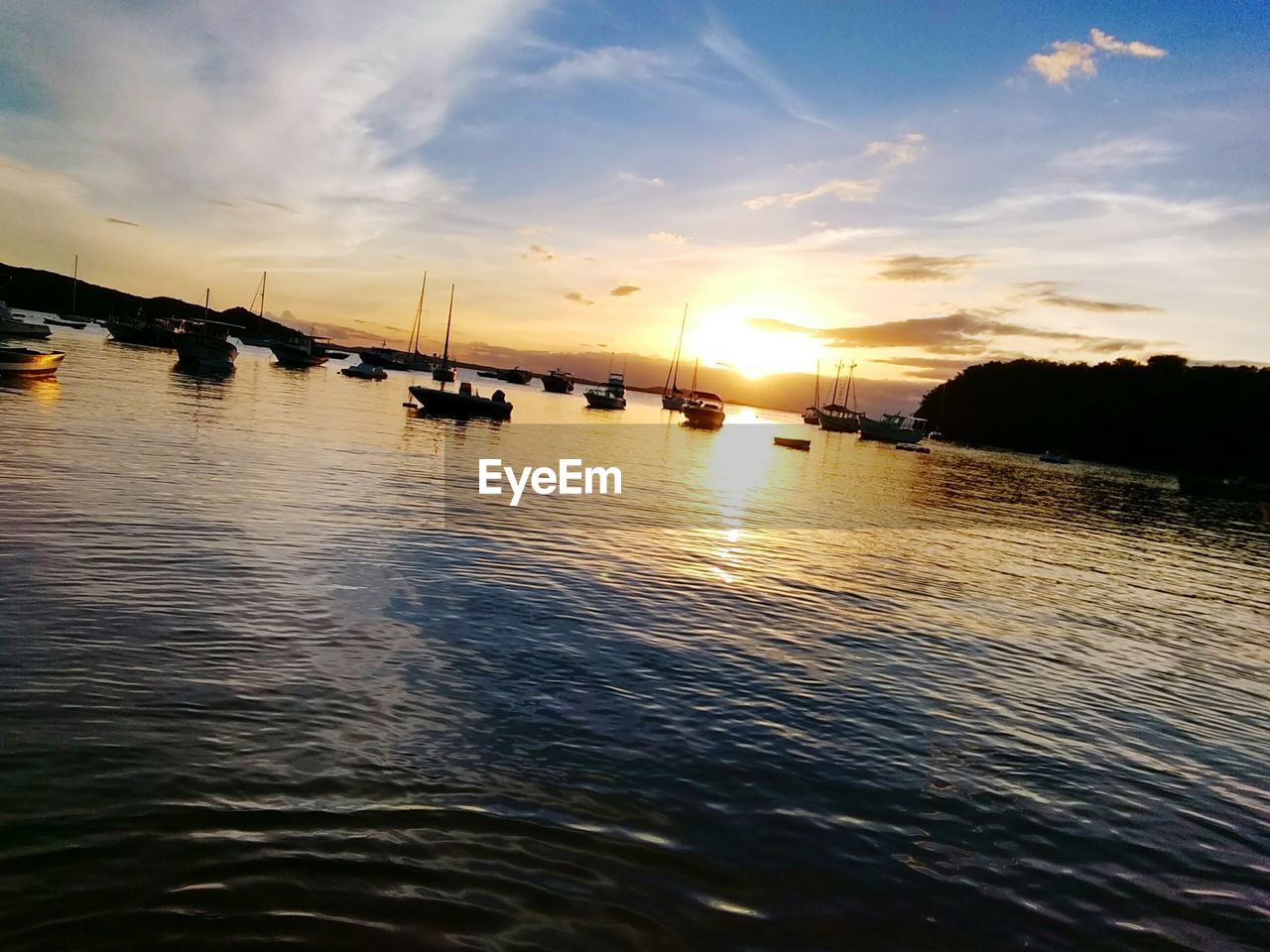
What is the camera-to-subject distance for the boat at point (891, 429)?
5138 inches

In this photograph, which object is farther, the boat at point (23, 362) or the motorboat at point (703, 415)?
the motorboat at point (703, 415)

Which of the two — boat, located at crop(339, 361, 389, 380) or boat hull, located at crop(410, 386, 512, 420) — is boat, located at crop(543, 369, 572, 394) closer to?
boat, located at crop(339, 361, 389, 380)

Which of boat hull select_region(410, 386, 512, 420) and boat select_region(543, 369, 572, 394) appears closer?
boat hull select_region(410, 386, 512, 420)

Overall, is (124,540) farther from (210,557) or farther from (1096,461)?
(1096,461)

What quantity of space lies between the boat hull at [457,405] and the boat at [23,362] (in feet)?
83.1

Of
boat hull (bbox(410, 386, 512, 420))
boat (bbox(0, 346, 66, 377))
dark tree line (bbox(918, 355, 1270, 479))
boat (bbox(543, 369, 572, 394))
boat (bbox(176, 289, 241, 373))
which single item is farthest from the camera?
boat (bbox(543, 369, 572, 394))

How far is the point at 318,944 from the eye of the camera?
15.6 feet

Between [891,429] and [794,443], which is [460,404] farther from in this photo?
[891,429]

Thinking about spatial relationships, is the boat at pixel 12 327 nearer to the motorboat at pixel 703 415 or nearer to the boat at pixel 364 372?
the boat at pixel 364 372

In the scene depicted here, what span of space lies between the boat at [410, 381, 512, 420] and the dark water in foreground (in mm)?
44283

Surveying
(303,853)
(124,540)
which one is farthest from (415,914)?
(124,540)

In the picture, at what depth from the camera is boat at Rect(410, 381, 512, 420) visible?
6388cm

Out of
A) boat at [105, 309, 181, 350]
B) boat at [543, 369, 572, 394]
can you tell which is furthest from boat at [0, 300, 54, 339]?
boat at [543, 369, 572, 394]

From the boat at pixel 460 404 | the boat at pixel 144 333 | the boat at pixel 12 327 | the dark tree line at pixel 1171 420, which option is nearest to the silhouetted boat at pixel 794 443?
the boat at pixel 460 404
